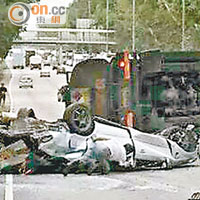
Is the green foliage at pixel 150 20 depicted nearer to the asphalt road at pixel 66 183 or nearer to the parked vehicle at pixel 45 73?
the parked vehicle at pixel 45 73

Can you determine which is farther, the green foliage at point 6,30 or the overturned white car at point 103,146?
the overturned white car at point 103,146

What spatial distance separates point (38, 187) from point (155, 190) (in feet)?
2.57

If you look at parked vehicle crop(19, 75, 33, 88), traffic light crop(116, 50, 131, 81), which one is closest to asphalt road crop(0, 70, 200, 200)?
parked vehicle crop(19, 75, 33, 88)

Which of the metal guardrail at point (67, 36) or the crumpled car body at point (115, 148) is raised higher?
the metal guardrail at point (67, 36)

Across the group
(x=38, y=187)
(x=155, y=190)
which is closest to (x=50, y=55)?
(x=38, y=187)

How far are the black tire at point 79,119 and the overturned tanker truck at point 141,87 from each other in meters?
0.04

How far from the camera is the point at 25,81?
3844mm

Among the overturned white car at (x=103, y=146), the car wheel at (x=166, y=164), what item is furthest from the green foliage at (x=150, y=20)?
the car wheel at (x=166, y=164)

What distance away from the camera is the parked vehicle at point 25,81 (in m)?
3.84

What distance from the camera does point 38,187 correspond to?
3820mm

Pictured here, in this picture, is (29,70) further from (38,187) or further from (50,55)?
(38,187)

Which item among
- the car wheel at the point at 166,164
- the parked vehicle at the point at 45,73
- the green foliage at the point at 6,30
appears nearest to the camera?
the green foliage at the point at 6,30

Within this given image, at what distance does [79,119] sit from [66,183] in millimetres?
437

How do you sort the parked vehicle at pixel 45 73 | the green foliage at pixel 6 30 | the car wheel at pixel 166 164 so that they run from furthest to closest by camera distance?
the car wheel at pixel 166 164, the parked vehicle at pixel 45 73, the green foliage at pixel 6 30
